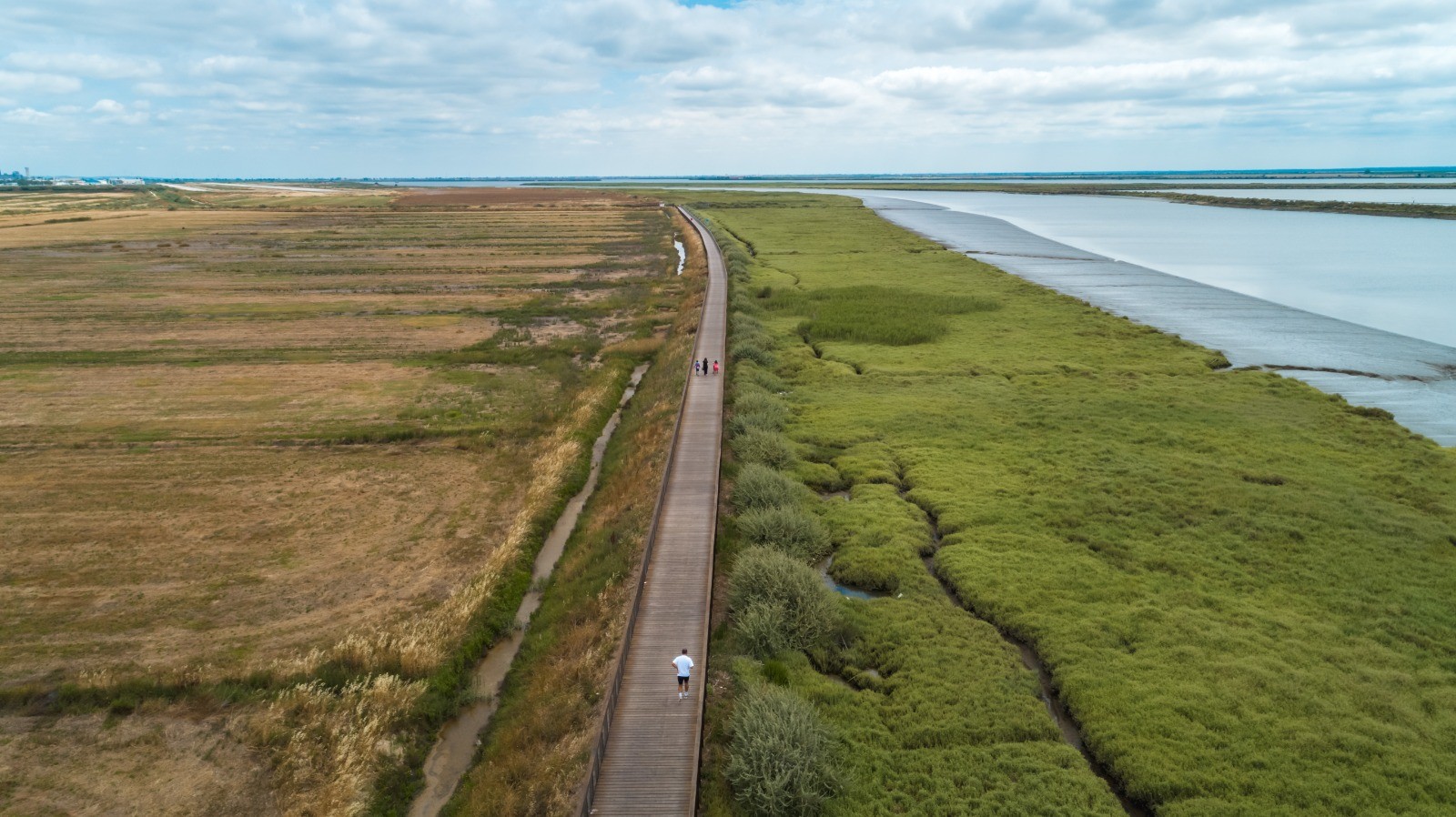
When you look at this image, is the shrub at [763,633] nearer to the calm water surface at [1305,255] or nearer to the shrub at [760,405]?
the shrub at [760,405]

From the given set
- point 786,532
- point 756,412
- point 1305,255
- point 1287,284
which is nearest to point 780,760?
point 786,532

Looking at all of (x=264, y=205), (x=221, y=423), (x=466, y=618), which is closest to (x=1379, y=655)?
(x=466, y=618)

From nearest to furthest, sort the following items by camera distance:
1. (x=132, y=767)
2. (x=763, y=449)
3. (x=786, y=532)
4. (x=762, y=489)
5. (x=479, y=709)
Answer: (x=132, y=767), (x=479, y=709), (x=786, y=532), (x=762, y=489), (x=763, y=449)

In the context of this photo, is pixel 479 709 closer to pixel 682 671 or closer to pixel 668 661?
pixel 668 661

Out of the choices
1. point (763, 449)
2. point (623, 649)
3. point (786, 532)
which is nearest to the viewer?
point (623, 649)

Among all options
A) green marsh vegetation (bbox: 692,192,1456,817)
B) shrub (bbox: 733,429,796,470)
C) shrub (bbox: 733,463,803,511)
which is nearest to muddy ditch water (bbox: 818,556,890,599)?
green marsh vegetation (bbox: 692,192,1456,817)

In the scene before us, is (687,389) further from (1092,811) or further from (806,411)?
(1092,811)
